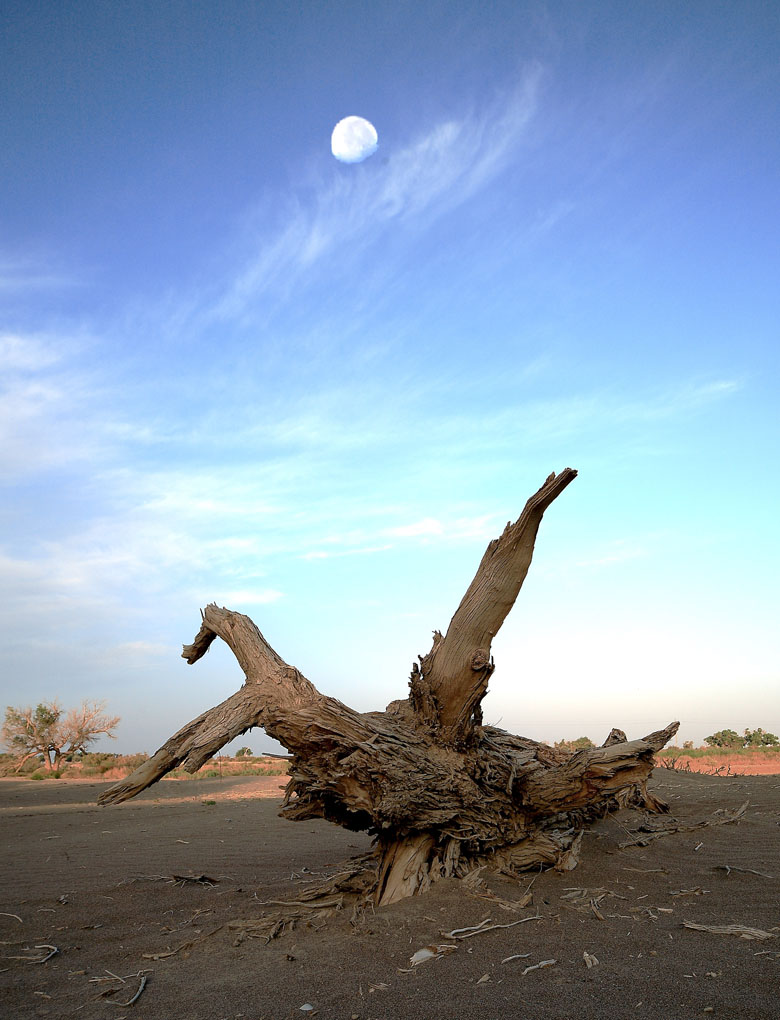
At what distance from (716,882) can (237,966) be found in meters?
4.18

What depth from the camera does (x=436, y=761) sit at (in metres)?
6.25

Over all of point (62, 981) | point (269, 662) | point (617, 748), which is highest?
point (269, 662)

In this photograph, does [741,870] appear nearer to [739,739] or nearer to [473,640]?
[473,640]

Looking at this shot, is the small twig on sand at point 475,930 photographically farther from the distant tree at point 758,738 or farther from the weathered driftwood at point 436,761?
the distant tree at point 758,738

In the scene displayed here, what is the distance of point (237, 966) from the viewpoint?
504 cm

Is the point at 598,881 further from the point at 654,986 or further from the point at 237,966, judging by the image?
the point at 237,966

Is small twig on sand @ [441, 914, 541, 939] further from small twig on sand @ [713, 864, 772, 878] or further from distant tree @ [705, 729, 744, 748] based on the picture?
distant tree @ [705, 729, 744, 748]

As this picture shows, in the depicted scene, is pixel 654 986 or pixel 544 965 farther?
pixel 544 965

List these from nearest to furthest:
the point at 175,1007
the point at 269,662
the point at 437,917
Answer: the point at 175,1007 < the point at 437,917 < the point at 269,662

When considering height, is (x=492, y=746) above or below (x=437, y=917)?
above

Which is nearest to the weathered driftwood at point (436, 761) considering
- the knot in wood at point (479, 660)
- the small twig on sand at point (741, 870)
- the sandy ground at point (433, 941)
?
the knot in wood at point (479, 660)

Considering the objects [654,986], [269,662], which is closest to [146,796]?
[269,662]

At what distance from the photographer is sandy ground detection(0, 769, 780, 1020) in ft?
13.4

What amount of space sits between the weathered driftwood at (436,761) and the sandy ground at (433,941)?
468 mm
